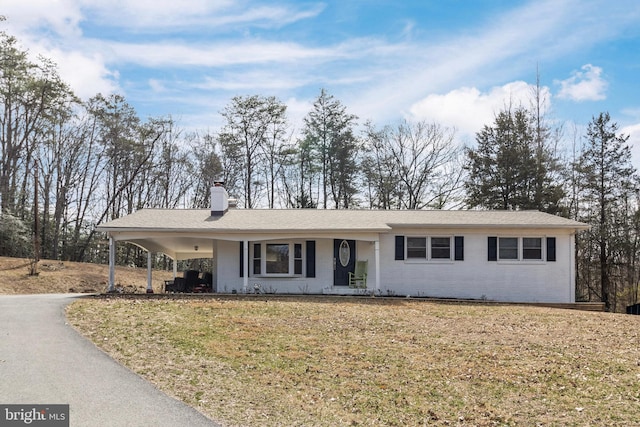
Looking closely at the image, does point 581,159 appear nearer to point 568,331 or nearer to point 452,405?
point 568,331

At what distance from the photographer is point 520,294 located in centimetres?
1914

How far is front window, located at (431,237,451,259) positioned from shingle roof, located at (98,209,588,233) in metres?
0.62

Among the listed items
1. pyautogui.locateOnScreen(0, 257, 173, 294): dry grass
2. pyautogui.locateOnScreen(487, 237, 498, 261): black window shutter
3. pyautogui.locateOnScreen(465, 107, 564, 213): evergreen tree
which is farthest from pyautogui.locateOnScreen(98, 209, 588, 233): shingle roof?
pyautogui.locateOnScreen(465, 107, 564, 213): evergreen tree

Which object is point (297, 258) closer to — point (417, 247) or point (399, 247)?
point (399, 247)

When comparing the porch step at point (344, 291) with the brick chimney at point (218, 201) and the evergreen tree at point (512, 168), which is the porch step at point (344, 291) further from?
the evergreen tree at point (512, 168)

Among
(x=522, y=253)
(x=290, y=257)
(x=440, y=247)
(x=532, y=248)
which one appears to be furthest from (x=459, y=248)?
(x=290, y=257)

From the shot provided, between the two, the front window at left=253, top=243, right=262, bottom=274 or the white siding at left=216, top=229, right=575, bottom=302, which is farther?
the front window at left=253, top=243, right=262, bottom=274

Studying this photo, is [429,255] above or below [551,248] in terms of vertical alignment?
below

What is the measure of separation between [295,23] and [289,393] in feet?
33.1

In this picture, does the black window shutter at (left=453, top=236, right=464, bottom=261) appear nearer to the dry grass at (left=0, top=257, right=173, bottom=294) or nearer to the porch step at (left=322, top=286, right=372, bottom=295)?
the porch step at (left=322, top=286, right=372, bottom=295)

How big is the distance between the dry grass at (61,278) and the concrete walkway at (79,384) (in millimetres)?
11678
